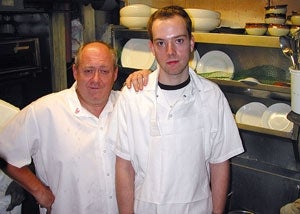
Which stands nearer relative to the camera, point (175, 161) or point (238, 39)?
point (175, 161)

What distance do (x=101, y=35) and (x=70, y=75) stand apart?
542mm

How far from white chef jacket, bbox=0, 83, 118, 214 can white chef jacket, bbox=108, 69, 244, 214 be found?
0.14 m

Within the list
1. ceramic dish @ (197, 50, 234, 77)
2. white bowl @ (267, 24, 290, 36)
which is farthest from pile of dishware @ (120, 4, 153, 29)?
white bowl @ (267, 24, 290, 36)

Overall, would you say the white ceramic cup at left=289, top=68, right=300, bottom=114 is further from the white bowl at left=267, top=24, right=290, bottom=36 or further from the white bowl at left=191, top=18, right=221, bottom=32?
the white bowl at left=191, top=18, right=221, bottom=32

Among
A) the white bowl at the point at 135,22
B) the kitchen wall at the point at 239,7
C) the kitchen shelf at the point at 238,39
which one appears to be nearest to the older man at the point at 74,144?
the kitchen shelf at the point at 238,39

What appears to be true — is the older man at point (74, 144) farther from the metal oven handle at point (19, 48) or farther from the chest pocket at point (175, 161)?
the metal oven handle at point (19, 48)

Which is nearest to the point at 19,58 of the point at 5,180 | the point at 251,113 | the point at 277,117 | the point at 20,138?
the point at 20,138

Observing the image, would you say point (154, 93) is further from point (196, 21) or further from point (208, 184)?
point (196, 21)

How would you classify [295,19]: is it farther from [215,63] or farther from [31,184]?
[31,184]

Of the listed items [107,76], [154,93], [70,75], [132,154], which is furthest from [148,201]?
[70,75]

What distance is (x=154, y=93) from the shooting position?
1574mm

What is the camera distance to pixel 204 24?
2.20 metres

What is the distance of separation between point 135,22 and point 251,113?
111 cm

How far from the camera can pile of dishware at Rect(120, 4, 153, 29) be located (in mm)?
2482
